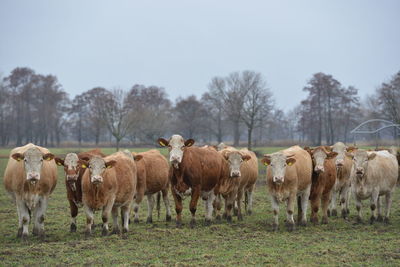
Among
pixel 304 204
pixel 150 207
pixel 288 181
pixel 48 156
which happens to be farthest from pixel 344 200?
pixel 48 156

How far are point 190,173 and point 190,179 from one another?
17cm

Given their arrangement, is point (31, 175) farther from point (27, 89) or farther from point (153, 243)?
point (27, 89)

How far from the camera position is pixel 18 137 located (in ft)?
234

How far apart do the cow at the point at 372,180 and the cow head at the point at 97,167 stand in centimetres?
681

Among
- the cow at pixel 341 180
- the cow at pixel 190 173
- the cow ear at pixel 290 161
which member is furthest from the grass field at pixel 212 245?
the cow ear at pixel 290 161

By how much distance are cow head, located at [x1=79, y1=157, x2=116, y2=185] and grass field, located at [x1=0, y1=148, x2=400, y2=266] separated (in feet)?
4.51

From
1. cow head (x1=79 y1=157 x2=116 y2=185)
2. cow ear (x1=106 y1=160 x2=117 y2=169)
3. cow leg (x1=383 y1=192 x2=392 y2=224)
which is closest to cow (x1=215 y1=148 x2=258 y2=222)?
cow ear (x1=106 y1=160 x2=117 y2=169)

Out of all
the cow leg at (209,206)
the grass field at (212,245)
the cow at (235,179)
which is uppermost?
the cow at (235,179)

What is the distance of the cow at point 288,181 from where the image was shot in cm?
1091

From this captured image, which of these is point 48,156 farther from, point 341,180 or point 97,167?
point 341,180

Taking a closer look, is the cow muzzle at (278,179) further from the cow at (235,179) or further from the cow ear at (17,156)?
the cow ear at (17,156)

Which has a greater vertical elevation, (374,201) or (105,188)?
(105,188)

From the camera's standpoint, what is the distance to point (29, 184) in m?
10.3

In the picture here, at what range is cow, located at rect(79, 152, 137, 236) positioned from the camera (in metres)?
9.82
